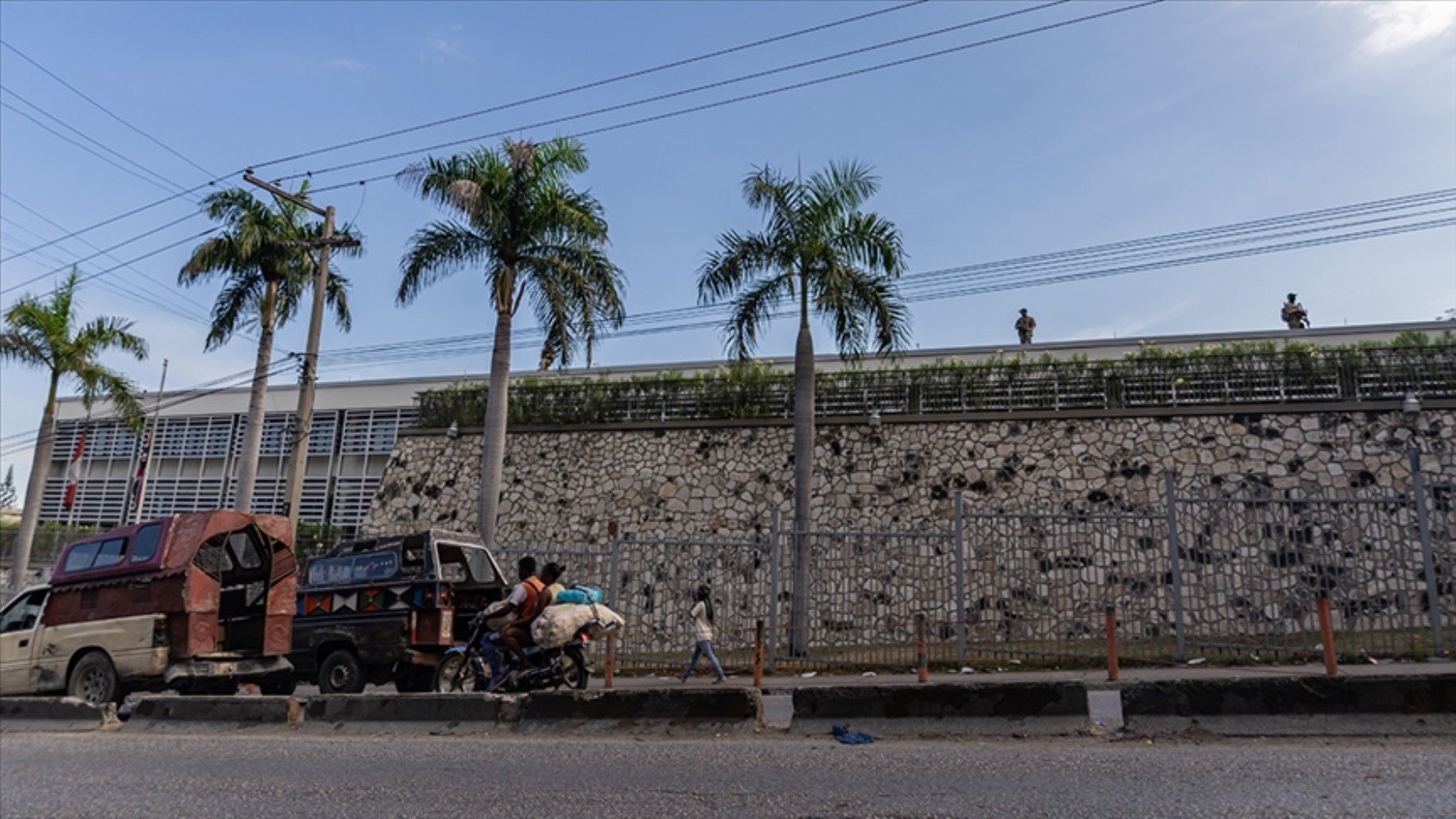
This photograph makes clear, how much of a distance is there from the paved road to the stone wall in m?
11.0

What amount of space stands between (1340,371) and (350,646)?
704 inches

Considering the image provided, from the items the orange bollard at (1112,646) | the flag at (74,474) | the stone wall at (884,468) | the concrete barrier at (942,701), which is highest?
the flag at (74,474)

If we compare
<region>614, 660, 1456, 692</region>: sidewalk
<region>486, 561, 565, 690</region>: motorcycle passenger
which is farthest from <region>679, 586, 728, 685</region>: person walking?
<region>486, 561, 565, 690</region>: motorcycle passenger

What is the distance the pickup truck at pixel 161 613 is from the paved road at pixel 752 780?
3.86m

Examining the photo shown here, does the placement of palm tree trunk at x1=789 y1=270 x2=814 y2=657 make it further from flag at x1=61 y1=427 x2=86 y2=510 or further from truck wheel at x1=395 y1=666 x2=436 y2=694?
flag at x1=61 y1=427 x2=86 y2=510

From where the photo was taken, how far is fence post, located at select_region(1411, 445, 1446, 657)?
1098 centimetres

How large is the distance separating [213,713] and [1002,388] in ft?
50.2

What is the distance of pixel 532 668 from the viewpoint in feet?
34.5

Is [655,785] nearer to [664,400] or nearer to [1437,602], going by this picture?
[1437,602]

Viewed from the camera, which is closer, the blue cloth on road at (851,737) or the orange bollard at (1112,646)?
the blue cloth on road at (851,737)

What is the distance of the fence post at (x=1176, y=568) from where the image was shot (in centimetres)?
1196

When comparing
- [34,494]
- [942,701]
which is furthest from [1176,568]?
[34,494]

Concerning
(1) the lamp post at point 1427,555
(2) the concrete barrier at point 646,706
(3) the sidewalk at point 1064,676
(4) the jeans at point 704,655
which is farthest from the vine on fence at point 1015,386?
(2) the concrete barrier at point 646,706

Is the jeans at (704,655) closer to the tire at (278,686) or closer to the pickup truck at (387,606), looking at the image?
the pickup truck at (387,606)
